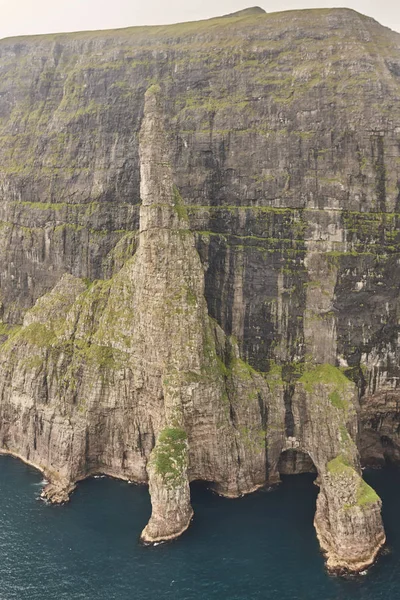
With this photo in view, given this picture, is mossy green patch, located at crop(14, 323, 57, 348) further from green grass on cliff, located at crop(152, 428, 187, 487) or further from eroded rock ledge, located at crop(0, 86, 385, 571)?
green grass on cliff, located at crop(152, 428, 187, 487)

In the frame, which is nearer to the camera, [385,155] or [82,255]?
[385,155]

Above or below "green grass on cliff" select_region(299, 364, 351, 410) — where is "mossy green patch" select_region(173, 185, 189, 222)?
above

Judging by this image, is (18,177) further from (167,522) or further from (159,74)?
(167,522)

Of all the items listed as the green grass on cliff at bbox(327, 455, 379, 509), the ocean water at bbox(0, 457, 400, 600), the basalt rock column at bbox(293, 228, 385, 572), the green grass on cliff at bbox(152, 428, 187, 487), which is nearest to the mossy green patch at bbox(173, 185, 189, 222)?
the basalt rock column at bbox(293, 228, 385, 572)

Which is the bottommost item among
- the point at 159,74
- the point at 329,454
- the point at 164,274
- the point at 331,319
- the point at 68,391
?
the point at 329,454

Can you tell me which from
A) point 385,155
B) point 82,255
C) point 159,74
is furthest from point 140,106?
point 385,155
